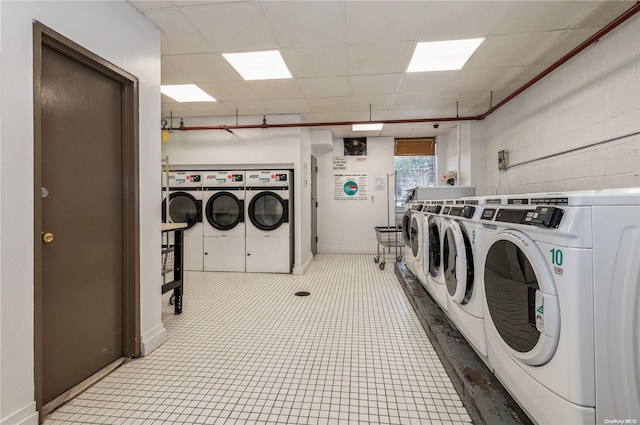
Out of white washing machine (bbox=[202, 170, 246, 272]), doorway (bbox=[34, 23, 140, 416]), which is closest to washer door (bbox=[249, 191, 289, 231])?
white washing machine (bbox=[202, 170, 246, 272])

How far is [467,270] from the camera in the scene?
1931 millimetres

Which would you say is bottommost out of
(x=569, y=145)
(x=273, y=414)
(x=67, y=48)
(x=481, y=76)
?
(x=273, y=414)

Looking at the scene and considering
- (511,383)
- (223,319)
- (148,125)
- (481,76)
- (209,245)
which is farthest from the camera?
(209,245)

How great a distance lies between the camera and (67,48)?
168cm

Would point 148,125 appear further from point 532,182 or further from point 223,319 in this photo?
point 532,182

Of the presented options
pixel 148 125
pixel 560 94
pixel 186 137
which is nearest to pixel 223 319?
pixel 148 125

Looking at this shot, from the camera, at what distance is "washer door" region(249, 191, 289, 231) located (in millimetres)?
4695

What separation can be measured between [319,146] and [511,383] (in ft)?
17.3

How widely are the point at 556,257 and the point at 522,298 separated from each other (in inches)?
11.3

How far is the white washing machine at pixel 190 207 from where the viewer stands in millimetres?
4867

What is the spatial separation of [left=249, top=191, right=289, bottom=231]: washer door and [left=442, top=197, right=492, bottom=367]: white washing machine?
289 cm

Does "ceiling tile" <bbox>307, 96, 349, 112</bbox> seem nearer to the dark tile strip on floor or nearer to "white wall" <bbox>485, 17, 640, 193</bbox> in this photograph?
"white wall" <bbox>485, 17, 640, 193</bbox>

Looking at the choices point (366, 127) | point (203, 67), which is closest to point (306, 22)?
point (203, 67)

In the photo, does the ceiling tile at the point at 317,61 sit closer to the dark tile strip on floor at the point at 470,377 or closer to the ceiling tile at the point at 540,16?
the ceiling tile at the point at 540,16
